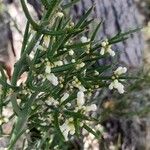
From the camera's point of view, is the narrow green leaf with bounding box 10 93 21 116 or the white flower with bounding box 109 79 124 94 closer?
the narrow green leaf with bounding box 10 93 21 116

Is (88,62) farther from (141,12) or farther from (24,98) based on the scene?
(141,12)

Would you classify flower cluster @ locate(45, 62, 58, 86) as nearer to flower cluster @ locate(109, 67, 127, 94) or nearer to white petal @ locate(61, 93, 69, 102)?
white petal @ locate(61, 93, 69, 102)

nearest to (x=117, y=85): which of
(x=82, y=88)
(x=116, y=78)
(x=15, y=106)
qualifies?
(x=116, y=78)

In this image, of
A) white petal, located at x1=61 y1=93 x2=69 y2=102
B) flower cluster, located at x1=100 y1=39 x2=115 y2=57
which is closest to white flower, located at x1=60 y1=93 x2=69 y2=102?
white petal, located at x1=61 y1=93 x2=69 y2=102

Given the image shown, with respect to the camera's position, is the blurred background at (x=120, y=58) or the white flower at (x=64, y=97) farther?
the blurred background at (x=120, y=58)

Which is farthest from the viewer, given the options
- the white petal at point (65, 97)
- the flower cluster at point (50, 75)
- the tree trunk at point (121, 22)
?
the tree trunk at point (121, 22)

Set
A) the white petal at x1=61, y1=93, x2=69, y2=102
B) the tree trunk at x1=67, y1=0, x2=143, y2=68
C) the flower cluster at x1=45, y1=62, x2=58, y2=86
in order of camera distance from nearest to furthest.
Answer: the flower cluster at x1=45, y1=62, x2=58, y2=86 < the white petal at x1=61, y1=93, x2=69, y2=102 < the tree trunk at x1=67, y1=0, x2=143, y2=68

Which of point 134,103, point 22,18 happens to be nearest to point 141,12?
point 134,103

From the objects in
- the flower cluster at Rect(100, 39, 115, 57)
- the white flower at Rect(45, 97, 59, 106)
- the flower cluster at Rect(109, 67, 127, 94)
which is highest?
the flower cluster at Rect(100, 39, 115, 57)

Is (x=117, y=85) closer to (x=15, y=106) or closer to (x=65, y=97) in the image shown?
(x=65, y=97)

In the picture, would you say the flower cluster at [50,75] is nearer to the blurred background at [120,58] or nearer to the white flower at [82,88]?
the white flower at [82,88]

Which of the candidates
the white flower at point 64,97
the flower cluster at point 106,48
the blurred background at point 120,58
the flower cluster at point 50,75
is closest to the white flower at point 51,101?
the white flower at point 64,97
